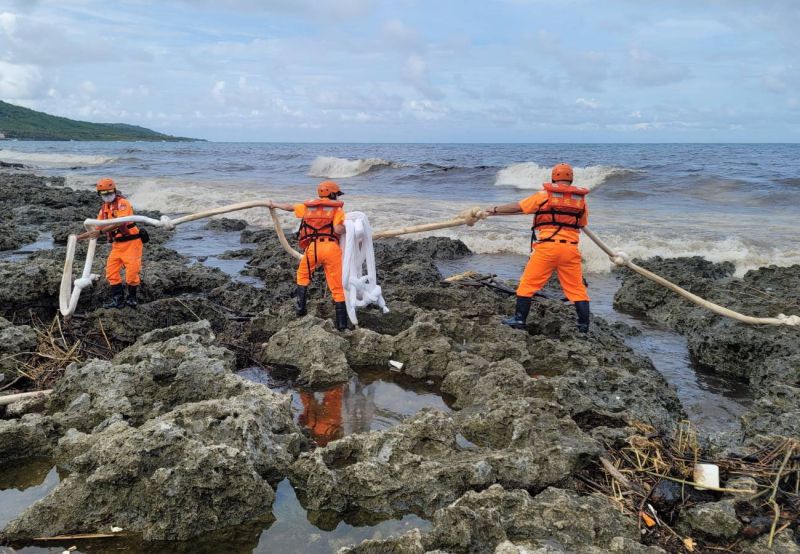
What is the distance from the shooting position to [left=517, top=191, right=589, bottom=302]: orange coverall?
23.3 ft

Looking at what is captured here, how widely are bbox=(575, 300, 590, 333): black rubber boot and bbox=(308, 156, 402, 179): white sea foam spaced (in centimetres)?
3559

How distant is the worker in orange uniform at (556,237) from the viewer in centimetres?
709

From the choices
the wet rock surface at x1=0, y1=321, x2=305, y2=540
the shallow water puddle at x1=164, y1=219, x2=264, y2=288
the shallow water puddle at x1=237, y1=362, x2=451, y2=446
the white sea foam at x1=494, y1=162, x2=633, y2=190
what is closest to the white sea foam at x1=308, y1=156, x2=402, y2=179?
the white sea foam at x1=494, y1=162, x2=633, y2=190

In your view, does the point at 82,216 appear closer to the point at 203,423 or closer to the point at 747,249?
the point at 203,423

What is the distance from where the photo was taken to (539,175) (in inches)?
1356

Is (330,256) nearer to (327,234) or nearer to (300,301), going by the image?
(327,234)

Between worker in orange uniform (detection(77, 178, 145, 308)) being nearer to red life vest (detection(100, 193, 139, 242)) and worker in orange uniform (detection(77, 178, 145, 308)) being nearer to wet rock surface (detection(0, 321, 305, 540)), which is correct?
red life vest (detection(100, 193, 139, 242))

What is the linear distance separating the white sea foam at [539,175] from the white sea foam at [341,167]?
447 inches

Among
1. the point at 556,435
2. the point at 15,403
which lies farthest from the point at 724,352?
the point at 15,403

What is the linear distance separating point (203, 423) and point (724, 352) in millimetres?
5724

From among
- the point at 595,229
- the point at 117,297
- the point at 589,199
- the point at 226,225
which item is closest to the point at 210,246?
the point at 226,225

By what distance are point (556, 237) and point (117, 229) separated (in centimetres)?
571

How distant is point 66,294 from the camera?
21.7 feet

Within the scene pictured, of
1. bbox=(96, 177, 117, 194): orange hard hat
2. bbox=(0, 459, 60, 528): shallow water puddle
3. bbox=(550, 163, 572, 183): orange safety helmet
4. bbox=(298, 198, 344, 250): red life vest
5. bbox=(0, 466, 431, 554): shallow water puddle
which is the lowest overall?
bbox=(0, 466, 431, 554): shallow water puddle
